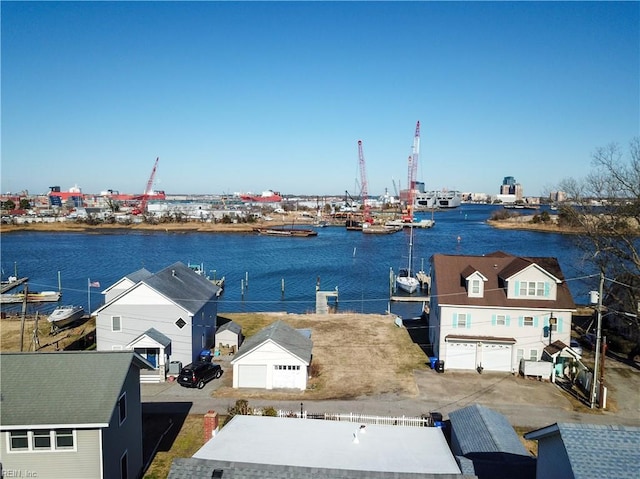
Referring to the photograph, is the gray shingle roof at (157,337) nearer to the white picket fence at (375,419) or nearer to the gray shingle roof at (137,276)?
the gray shingle roof at (137,276)

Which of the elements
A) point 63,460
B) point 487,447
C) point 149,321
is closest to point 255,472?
point 63,460

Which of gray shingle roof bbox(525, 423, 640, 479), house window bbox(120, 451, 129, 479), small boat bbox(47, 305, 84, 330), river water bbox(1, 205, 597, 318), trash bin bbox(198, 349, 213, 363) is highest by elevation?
gray shingle roof bbox(525, 423, 640, 479)

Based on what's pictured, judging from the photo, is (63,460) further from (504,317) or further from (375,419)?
(504,317)

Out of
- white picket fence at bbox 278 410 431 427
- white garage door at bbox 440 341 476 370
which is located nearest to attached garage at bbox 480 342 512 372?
white garage door at bbox 440 341 476 370

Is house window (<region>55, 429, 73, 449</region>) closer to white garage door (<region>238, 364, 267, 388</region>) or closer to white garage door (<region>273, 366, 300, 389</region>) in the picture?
white garage door (<region>238, 364, 267, 388</region>)

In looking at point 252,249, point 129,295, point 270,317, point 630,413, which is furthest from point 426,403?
point 252,249

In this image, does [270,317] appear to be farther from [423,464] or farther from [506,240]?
[506,240]

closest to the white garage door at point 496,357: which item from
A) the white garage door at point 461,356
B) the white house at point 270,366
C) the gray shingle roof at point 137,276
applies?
the white garage door at point 461,356
